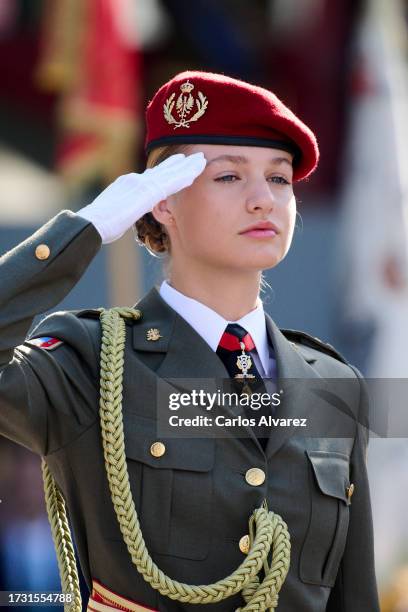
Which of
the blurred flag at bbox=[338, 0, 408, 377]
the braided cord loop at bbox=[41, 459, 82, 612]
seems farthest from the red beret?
the blurred flag at bbox=[338, 0, 408, 377]

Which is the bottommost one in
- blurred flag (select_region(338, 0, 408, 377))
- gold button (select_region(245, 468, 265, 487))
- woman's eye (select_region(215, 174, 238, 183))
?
gold button (select_region(245, 468, 265, 487))

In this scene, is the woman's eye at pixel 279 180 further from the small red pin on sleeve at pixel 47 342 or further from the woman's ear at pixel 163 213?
the small red pin on sleeve at pixel 47 342

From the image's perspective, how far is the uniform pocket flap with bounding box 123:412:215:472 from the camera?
9.17 feet

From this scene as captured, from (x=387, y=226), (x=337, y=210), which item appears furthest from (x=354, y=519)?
(x=337, y=210)

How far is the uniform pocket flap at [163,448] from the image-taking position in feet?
9.17

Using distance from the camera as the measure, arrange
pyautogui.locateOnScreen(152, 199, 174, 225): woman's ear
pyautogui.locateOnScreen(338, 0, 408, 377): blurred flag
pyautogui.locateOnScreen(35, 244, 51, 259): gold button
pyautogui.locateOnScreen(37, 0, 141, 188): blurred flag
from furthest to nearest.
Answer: pyautogui.locateOnScreen(338, 0, 408, 377): blurred flag → pyautogui.locateOnScreen(37, 0, 141, 188): blurred flag → pyautogui.locateOnScreen(152, 199, 174, 225): woman's ear → pyautogui.locateOnScreen(35, 244, 51, 259): gold button

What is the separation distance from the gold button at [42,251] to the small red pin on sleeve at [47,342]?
235mm

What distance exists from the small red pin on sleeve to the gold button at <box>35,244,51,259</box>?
0.24 m

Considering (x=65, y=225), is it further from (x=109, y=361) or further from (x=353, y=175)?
(x=353, y=175)

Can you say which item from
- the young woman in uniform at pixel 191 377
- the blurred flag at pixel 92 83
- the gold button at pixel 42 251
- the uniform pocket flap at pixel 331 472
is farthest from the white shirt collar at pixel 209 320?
the blurred flag at pixel 92 83

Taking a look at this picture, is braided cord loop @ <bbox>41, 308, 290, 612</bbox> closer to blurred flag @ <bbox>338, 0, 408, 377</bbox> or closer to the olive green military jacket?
the olive green military jacket

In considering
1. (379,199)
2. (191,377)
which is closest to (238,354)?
(191,377)

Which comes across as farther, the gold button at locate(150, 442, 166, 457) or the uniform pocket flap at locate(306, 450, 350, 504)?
the uniform pocket flap at locate(306, 450, 350, 504)

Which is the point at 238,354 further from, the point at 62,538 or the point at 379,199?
the point at 379,199
